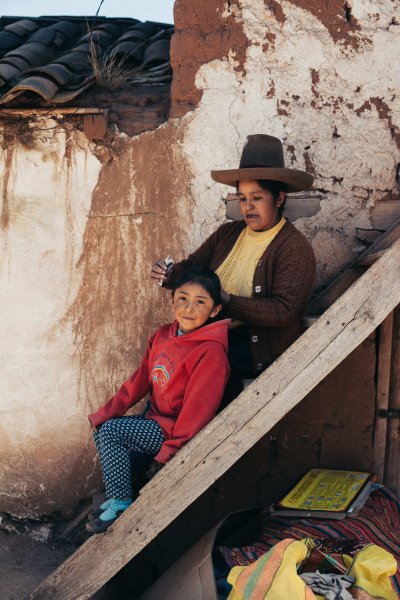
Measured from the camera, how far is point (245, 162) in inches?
148

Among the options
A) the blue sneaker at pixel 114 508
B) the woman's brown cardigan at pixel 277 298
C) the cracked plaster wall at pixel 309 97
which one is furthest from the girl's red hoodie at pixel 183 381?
the cracked plaster wall at pixel 309 97

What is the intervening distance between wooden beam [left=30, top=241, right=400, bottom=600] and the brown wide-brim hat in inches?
27.2

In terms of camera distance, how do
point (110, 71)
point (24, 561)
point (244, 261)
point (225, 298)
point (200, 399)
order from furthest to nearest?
1. point (110, 71)
2. point (24, 561)
3. point (244, 261)
4. point (225, 298)
5. point (200, 399)

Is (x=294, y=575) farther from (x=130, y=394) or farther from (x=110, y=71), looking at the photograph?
(x=110, y=71)

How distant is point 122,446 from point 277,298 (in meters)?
0.89

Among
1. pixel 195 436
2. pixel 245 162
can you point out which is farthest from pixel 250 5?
pixel 195 436

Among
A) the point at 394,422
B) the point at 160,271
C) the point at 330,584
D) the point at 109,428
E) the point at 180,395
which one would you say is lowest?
the point at 330,584

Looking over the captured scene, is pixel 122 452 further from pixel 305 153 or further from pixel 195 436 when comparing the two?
pixel 305 153

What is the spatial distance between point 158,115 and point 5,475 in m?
2.08

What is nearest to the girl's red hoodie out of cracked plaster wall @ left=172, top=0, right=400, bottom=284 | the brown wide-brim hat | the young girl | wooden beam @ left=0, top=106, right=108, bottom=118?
the young girl

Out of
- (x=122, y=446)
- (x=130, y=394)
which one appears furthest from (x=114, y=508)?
(x=130, y=394)

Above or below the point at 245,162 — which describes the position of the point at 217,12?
above

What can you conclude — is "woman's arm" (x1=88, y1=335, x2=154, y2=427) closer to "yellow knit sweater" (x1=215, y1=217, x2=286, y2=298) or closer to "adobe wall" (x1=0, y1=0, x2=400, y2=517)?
"yellow knit sweater" (x1=215, y1=217, x2=286, y2=298)

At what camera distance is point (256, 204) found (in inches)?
145
